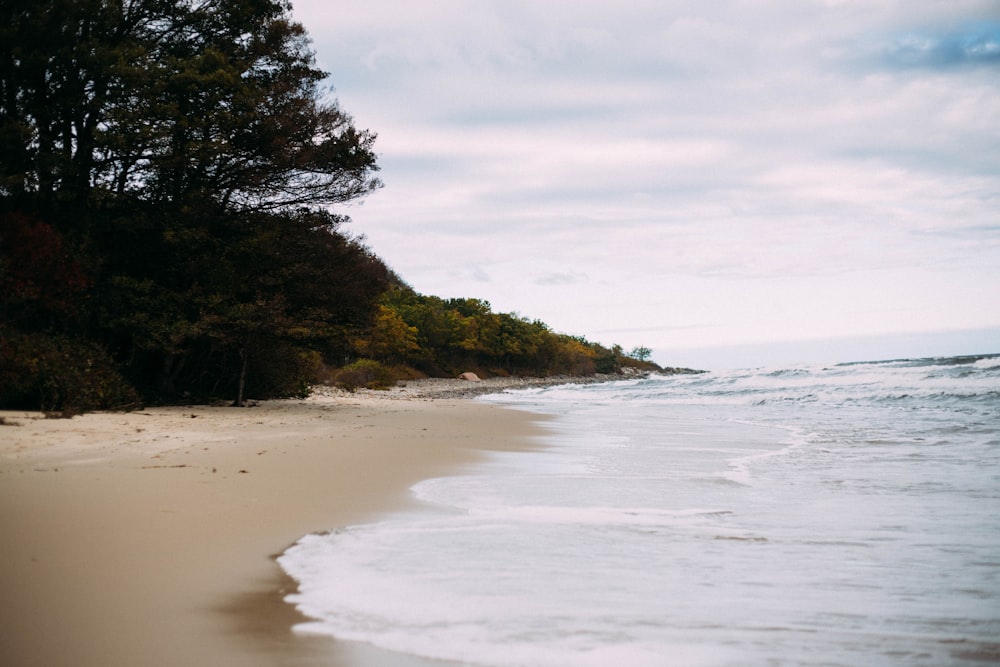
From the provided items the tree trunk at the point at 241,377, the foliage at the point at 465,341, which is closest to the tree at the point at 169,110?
the tree trunk at the point at 241,377

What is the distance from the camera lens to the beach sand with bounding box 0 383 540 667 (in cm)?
258

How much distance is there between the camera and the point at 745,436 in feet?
38.7

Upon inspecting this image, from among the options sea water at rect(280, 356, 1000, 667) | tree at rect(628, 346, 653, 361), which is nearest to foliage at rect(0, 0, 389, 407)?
sea water at rect(280, 356, 1000, 667)

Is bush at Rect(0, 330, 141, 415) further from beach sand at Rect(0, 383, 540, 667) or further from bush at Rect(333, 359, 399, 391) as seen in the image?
bush at Rect(333, 359, 399, 391)

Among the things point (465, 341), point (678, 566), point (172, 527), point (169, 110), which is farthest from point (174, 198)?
point (465, 341)

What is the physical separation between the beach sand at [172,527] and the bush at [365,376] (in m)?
19.8

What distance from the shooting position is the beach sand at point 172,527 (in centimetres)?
258

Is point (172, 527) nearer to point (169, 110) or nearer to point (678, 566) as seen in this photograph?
point (678, 566)

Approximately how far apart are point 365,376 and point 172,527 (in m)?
27.7

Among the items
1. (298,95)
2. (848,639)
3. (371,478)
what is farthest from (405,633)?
(298,95)

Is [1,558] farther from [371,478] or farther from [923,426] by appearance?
[923,426]

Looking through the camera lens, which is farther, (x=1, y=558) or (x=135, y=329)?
(x=135, y=329)

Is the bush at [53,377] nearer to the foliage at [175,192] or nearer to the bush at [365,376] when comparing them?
the foliage at [175,192]

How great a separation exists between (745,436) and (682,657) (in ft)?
32.1
